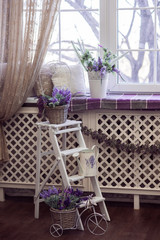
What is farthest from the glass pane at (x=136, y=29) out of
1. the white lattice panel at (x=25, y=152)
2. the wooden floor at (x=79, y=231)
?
the wooden floor at (x=79, y=231)

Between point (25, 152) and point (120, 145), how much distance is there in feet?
2.91

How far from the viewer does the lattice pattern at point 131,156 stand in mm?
4141

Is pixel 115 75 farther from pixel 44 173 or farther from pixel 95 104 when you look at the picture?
pixel 44 173

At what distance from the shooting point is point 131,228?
3.74 m

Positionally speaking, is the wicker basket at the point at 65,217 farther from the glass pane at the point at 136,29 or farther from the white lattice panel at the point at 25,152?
the glass pane at the point at 136,29

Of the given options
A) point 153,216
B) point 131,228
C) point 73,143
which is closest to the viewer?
point 131,228

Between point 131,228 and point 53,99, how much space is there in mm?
1172

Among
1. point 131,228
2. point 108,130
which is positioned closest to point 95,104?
point 108,130

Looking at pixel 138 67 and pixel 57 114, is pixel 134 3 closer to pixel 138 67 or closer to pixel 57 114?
pixel 138 67

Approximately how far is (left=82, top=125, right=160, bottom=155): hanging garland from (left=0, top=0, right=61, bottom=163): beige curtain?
66 centimetres

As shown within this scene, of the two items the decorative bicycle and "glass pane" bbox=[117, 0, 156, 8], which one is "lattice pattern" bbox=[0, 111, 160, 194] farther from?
"glass pane" bbox=[117, 0, 156, 8]

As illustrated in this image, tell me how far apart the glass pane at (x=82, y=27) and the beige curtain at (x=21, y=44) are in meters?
0.38

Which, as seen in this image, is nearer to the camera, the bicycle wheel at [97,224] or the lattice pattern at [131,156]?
the bicycle wheel at [97,224]

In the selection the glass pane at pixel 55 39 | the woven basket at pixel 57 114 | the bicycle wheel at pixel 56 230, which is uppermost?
the glass pane at pixel 55 39
